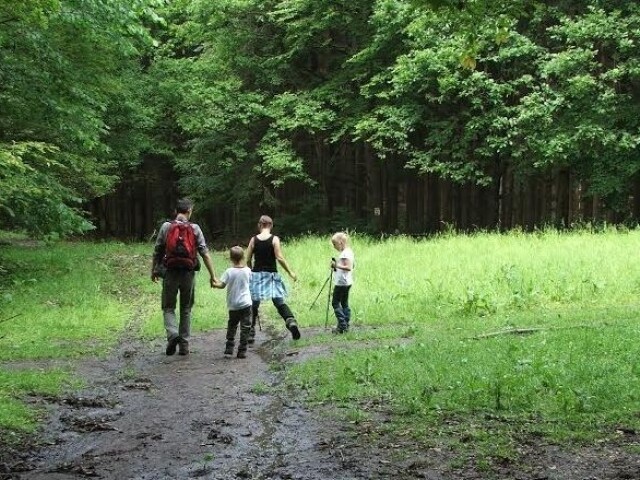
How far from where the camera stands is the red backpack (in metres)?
9.90

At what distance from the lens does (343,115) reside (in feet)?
99.9

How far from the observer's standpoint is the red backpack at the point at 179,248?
32.5 ft

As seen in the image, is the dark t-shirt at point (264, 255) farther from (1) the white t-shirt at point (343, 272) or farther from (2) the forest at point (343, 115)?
(2) the forest at point (343, 115)

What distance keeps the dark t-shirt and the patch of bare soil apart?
2580 mm

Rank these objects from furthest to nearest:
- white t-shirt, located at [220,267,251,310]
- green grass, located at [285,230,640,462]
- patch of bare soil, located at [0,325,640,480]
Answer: white t-shirt, located at [220,267,251,310], green grass, located at [285,230,640,462], patch of bare soil, located at [0,325,640,480]

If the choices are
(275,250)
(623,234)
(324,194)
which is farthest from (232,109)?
(275,250)

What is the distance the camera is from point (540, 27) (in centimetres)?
2725

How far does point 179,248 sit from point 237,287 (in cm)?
99

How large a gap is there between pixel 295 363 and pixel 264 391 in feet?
4.64

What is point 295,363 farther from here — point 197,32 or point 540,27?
point 197,32

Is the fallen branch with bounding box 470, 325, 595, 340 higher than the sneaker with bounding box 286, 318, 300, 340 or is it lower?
higher

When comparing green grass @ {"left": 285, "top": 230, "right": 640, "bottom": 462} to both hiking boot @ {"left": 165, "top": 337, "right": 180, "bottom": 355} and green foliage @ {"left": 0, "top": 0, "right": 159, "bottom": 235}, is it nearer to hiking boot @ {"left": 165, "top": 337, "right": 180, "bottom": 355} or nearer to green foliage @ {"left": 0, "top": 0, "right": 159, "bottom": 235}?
hiking boot @ {"left": 165, "top": 337, "right": 180, "bottom": 355}

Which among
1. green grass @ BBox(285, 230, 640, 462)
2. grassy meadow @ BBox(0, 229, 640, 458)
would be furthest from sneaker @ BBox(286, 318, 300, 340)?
green grass @ BBox(285, 230, 640, 462)

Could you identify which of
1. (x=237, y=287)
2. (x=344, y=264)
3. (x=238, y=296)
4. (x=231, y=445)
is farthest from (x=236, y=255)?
(x=231, y=445)
